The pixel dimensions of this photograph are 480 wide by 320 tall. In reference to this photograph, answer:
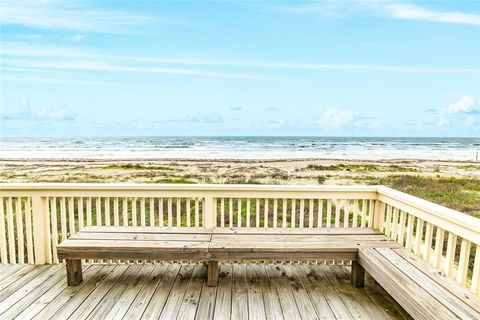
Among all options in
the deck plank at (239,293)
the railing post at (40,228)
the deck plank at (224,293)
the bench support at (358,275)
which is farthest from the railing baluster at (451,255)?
the railing post at (40,228)

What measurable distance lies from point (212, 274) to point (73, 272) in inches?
45.3

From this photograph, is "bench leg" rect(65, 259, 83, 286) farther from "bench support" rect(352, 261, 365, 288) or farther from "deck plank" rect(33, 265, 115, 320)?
"bench support" rect(352, 261, 365, 288)

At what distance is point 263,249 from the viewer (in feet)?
8.18

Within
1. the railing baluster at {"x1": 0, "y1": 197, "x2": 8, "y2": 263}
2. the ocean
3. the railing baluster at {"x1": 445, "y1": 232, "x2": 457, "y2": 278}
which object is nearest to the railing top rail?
the railing baluster at {"x1": 0, "y1": 197, "x2": 8, "y2": 263}

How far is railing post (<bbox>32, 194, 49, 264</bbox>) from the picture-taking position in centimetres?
307

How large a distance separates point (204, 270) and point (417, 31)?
8.53 metres

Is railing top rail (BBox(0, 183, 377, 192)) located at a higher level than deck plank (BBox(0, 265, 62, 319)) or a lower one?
higher

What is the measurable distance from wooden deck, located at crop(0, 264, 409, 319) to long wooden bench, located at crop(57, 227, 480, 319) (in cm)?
18

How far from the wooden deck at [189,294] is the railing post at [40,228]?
122 mm

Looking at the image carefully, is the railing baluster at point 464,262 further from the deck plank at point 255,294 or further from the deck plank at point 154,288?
the deck plank at point 154,288

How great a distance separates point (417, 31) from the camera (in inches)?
329

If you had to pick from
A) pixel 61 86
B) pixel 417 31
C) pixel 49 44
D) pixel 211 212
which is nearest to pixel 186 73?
pixel 61 86

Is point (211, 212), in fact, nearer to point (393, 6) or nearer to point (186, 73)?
point (393, 6)

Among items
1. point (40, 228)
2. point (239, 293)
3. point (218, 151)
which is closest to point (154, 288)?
point (239, 293)
